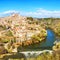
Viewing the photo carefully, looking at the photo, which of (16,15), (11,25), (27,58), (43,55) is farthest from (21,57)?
(16,15)

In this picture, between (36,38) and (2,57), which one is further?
(36,38)

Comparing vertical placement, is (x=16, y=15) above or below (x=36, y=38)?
above

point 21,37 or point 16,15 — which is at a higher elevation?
point 16,15

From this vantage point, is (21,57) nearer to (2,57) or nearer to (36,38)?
(2,57)

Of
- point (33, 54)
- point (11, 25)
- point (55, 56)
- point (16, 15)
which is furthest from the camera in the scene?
point (16, 15)

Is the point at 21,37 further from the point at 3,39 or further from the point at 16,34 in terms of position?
the point at 3,39

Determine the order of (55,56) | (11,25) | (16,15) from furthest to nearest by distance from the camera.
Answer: (16,15), (11,25), (55,56)

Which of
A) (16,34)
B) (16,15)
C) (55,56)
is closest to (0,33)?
(16,34)

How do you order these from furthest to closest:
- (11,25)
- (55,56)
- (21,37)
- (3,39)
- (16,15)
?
(16,15) → (11,25) → (21,37) → (3,39) → (55,56)

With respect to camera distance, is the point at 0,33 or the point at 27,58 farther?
the point at 0,33
